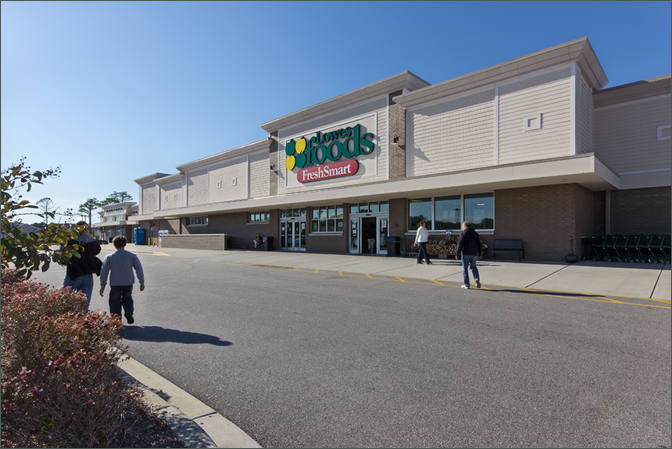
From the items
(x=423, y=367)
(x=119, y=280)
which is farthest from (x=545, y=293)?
(x=119, y=280)

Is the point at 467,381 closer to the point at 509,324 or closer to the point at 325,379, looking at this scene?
the point at 325,379

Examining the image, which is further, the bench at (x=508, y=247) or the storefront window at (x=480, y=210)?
the storefront window at (x=480, y=210)

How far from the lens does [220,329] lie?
5551 millimetres

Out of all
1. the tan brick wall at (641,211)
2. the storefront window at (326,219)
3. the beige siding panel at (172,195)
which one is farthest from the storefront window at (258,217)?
the tan brick wall at (641,211)

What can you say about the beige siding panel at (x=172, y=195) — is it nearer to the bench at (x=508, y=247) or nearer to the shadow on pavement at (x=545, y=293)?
the bench at (x=508, y=247)

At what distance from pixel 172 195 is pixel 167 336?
38.6m

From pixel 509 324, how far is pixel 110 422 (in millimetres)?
5317

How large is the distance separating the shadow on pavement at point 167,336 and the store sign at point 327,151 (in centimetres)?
1625

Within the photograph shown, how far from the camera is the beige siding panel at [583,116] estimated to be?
13.8m

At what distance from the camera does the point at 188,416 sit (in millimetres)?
2916

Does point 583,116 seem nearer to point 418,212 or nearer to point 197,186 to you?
point 418,212

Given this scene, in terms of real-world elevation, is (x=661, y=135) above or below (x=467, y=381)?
above

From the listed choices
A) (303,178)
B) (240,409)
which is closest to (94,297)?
(240,409)

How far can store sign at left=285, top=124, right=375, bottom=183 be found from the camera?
20.7m
